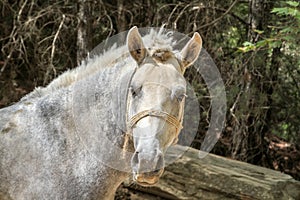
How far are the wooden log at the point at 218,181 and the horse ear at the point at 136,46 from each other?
2421 mm

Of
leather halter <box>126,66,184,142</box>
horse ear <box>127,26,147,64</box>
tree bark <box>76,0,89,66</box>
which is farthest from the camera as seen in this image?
tree bark <box>76,0,89,66</box>

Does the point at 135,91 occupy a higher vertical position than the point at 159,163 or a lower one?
higher

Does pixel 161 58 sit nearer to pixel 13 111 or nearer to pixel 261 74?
pixel 13 111

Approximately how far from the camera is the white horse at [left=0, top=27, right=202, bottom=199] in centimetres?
288

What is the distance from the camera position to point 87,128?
10.0 feet

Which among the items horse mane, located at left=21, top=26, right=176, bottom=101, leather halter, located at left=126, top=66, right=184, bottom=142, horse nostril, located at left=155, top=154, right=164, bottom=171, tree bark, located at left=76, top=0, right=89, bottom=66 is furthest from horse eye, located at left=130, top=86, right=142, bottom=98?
tree bark, located at left=76, top=0, right=89, bottom=66

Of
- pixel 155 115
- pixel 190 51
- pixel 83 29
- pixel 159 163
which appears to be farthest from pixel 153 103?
pixel 83 29

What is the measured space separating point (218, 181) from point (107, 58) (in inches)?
109

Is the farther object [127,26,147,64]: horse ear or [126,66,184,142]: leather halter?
[127,26,147,64]: horse ear

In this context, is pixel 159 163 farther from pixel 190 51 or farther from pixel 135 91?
pixel 190 51

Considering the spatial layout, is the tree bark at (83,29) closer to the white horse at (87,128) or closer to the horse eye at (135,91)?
the white horse at (87,128)

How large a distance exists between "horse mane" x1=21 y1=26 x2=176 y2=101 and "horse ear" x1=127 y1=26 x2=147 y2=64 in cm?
7

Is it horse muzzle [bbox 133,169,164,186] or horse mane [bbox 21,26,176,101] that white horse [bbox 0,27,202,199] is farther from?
horse muzzle [bbox 133,169,164,186]

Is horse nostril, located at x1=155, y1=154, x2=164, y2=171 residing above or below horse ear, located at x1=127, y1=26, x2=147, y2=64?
below
